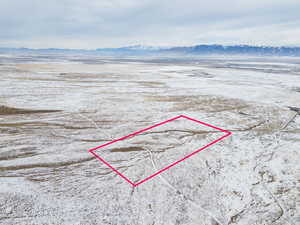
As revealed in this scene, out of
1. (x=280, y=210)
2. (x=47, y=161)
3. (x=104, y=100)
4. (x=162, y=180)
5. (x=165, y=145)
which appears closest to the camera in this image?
(x=280, y=210)

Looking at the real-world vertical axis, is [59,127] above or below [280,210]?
above

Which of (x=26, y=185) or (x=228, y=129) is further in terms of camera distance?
(x=228, y=129)

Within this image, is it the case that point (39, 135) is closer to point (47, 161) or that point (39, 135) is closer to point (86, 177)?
point (47, 161)

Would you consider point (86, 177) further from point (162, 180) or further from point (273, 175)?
point (273, 175)

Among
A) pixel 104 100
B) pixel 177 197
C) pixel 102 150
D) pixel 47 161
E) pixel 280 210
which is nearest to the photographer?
pixel 280 210

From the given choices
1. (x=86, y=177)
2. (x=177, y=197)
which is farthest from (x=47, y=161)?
(x=177, y=197)

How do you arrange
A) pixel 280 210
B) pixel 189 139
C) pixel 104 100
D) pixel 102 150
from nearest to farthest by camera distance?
1. pixel 280 210
2. pixel 102 150
3. pixel 189 139
4. pixel 104 100

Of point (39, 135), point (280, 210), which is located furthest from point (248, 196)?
point (39, 135)

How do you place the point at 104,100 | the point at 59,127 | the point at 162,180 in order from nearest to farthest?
the point at 162,180
the point at 59,127
the point at 104,100

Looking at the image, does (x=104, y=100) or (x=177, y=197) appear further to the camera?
(x=104, y=100)
